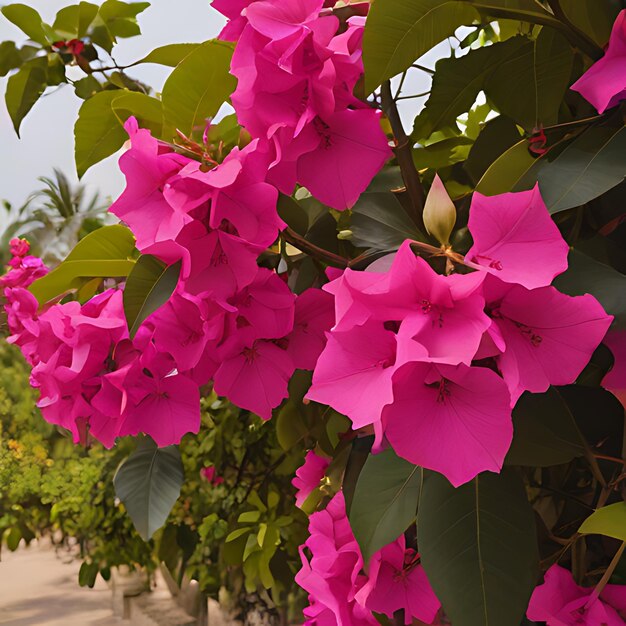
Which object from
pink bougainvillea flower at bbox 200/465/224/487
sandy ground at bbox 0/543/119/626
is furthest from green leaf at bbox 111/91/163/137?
sandy ground at bbox 0/543/119/626

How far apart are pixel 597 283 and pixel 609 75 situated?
0.08 metres

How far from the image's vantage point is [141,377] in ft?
1.09

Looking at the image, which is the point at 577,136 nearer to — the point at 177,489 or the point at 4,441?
the point at 177,489

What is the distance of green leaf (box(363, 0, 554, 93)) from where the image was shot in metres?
0.24

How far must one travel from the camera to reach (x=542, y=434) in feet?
0.88

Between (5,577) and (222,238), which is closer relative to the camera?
(222,238)

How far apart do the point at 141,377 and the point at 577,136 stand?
222mm

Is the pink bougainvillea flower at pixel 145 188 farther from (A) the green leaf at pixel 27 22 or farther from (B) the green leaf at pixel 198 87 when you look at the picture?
(A) the green leaf at pixel 27 22

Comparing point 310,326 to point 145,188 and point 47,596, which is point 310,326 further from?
point 47,596

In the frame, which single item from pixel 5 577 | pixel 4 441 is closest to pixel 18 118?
pixel 4 441

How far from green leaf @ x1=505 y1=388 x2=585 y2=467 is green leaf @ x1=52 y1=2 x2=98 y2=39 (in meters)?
0.43

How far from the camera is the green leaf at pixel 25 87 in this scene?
0.44m

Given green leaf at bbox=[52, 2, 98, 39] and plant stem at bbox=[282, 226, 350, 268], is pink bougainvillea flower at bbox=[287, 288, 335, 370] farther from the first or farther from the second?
green leaf at bbox=[52, 2, 98, 39]

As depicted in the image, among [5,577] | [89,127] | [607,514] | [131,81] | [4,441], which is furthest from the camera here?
[5,577]
